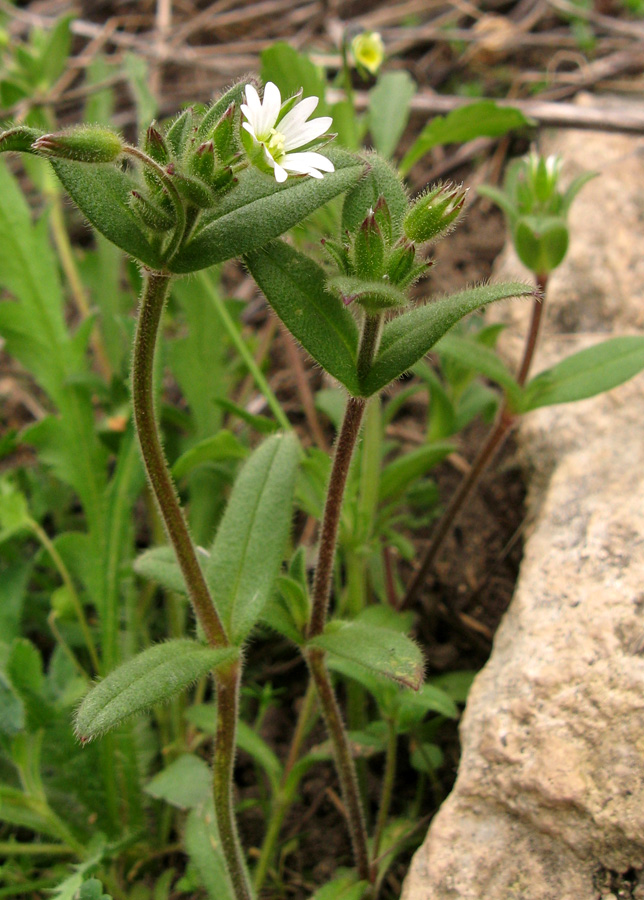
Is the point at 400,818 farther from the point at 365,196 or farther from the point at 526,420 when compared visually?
the point at 365,196

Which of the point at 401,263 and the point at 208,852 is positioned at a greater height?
the point at 401,263

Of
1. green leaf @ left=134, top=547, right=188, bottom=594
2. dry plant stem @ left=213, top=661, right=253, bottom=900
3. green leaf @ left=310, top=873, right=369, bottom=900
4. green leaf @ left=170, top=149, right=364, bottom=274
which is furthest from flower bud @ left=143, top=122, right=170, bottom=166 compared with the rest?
green leaf @ left=310, top=873, right=369, bottom=900

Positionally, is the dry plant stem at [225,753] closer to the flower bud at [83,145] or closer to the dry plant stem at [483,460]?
the dry plant stem at [483,460]

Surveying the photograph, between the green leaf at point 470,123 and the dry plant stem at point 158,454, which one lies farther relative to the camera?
the green leaf at point 470,123

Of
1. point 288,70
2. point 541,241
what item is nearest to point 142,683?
point 541,241

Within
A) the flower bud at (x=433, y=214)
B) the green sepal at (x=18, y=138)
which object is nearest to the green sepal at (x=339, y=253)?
the flower bud at (x=433, y=214)

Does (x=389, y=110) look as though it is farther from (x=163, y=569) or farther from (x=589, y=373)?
(x=163, y=569)

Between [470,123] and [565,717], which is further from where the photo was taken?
[470,123]
